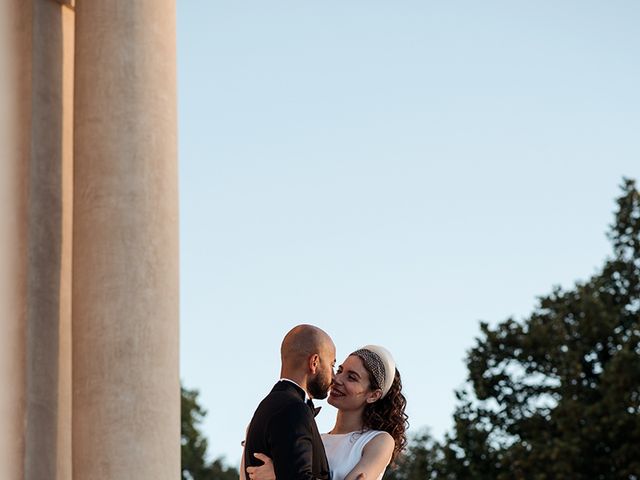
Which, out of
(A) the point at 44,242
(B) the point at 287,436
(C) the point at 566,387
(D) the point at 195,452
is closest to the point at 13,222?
(A) the point at 44,242

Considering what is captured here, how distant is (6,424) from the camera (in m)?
10.3

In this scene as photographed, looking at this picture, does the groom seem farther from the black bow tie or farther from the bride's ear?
the bride's ear

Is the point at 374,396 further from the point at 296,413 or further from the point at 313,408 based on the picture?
the point at 296,413

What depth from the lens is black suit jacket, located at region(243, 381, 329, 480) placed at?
7.81 metres

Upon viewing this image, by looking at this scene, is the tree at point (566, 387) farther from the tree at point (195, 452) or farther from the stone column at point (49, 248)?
the tree at point (195, 452)

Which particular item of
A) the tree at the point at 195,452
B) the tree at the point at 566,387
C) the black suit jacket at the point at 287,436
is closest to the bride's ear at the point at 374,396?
the black suit jacket at the point at 287,436

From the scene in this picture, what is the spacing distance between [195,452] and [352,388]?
6917cm

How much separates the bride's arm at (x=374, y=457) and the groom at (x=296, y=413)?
627 millimetres

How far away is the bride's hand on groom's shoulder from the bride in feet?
3.38

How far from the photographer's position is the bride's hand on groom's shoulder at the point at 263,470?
798cm

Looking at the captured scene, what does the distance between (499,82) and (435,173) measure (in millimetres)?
4820

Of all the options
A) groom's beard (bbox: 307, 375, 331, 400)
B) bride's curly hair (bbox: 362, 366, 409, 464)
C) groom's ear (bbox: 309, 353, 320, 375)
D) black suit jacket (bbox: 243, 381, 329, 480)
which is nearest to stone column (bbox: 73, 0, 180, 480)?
bride's curly hair (bbox: 362, 366, 409, 464)

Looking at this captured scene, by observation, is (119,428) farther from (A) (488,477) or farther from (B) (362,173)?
(B) (362,173)

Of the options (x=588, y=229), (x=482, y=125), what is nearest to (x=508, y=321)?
(x=588, y=229)
